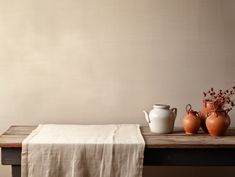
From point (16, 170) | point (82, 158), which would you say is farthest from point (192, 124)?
point (16, 170)

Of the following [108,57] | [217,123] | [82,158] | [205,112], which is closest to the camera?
[82,158]

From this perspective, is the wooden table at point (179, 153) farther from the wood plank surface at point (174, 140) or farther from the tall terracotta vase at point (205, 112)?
the tall terracotta vase at point (205, 112)

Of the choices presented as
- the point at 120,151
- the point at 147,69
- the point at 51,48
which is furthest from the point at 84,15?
the point at 120,151

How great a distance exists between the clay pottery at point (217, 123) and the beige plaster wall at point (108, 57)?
46 centimetres

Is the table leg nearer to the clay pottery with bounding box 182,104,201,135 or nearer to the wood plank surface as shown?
the wood plank surface

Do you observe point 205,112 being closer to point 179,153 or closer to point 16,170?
point 179,153

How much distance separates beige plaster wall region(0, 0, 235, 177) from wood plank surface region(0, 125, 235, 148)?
317 millimetres

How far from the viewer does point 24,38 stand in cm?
275

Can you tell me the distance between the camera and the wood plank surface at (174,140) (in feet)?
7.11

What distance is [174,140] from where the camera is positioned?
2.26 metres

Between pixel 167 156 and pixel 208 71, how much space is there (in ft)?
2.67

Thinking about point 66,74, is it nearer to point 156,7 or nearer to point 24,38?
point 24,38

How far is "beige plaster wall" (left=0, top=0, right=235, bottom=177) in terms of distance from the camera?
274 centimetres

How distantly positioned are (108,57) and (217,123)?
84 cm
